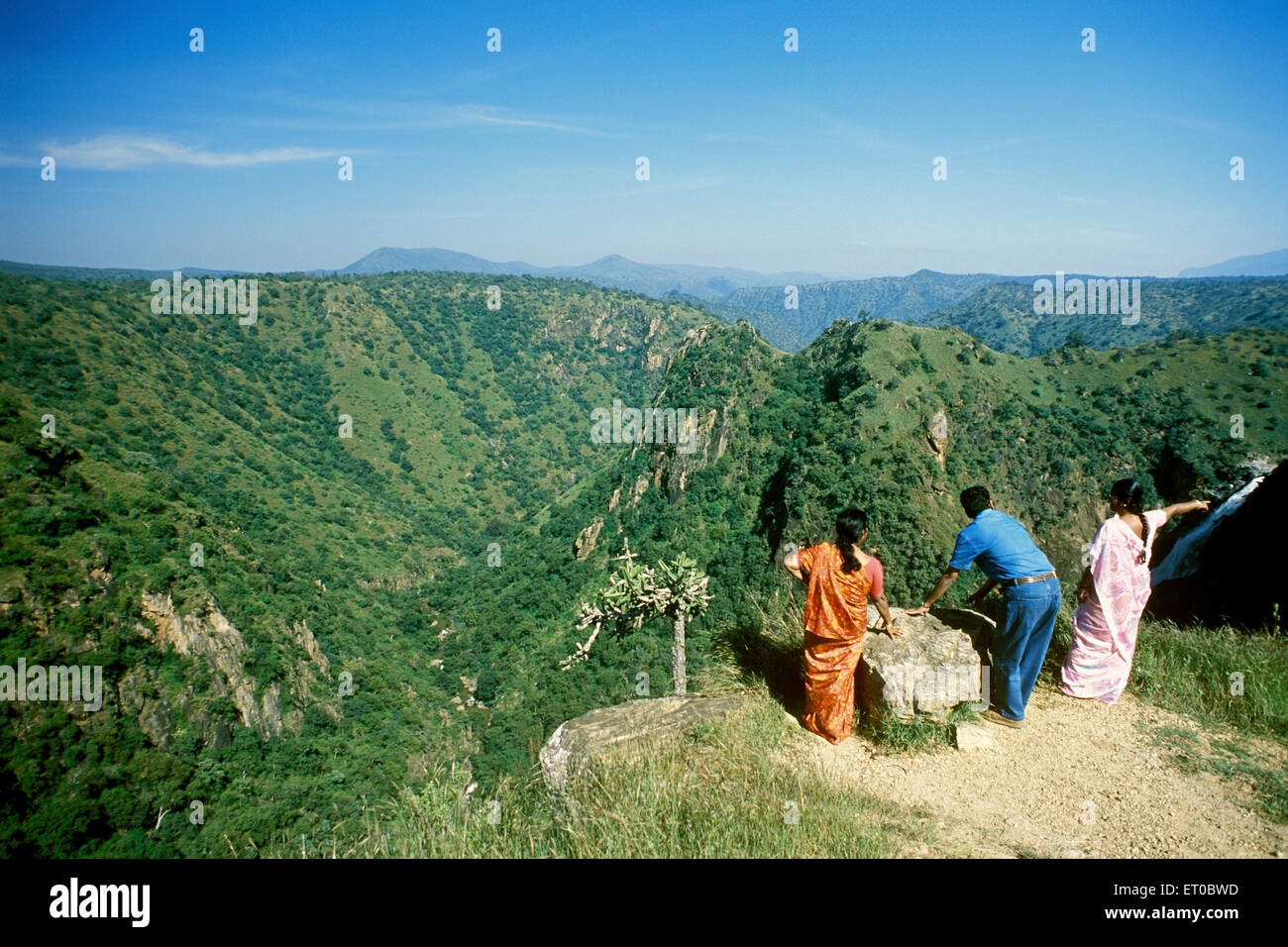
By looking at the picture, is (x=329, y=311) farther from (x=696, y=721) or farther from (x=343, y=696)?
(x=696, y=721)

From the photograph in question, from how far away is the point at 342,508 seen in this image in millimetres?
64562

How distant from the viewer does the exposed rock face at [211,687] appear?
2714cm

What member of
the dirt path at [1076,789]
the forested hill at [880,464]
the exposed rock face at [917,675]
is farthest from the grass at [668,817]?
the forested hill at [880,464]

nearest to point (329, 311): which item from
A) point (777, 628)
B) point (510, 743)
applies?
point (510, 743)

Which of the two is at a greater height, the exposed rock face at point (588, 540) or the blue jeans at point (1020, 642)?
the blue jeans at point (1020, 642)

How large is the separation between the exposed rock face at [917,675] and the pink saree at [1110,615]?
1.17 m

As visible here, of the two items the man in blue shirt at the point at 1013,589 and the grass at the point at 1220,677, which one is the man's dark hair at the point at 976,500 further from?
the grass at the point at 1220,677

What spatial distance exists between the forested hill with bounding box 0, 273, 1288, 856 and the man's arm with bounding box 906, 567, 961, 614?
2023 mm

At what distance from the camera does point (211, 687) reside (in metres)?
30.7

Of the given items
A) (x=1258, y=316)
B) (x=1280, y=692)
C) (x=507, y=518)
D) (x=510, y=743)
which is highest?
(x=1258, y=316)

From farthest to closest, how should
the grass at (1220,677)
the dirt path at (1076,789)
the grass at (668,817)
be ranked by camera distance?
1. the grass at (1220,677)
2. the dirt path at (1076,789)
3. the grass at (668,817)

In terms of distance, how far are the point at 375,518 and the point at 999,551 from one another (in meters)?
71.6
